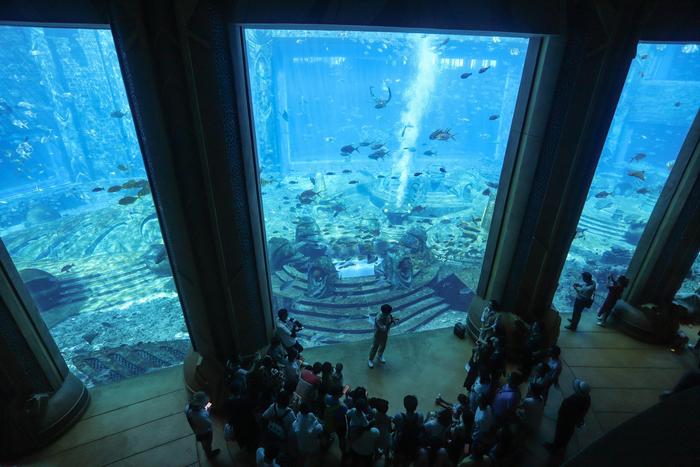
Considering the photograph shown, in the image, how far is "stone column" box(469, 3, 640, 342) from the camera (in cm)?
437

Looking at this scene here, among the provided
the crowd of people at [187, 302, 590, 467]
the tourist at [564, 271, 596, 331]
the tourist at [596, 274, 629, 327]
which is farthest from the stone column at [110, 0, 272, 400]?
the tourist at [596, 274, 629, 327]

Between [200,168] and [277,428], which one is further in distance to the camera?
[200,168]

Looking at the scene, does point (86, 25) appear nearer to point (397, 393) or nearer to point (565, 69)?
point (565, 69)

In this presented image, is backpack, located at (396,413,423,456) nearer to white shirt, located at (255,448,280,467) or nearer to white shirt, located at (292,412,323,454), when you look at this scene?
white shirt, located at (292,412,323,454)

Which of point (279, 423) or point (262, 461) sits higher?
point (279, 423)

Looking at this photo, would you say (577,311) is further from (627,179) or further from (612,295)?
(627,179)

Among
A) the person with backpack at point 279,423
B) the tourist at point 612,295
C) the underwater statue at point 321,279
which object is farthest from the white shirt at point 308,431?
the underwater statue at point 321,279

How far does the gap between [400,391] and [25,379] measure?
219 inches

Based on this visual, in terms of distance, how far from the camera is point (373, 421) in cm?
352

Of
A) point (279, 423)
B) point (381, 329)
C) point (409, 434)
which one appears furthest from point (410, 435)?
point (381, 329)

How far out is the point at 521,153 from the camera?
529cm

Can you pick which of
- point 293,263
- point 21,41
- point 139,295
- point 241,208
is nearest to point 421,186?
point 293,263

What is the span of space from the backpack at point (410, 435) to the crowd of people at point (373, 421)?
11mm

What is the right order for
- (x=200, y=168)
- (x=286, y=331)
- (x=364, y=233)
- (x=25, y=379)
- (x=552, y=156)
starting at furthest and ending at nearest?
(x=364, y=233), (x=286, y=331), (x=552, y=156), (x=25, y=379), (x=200, y=168)
